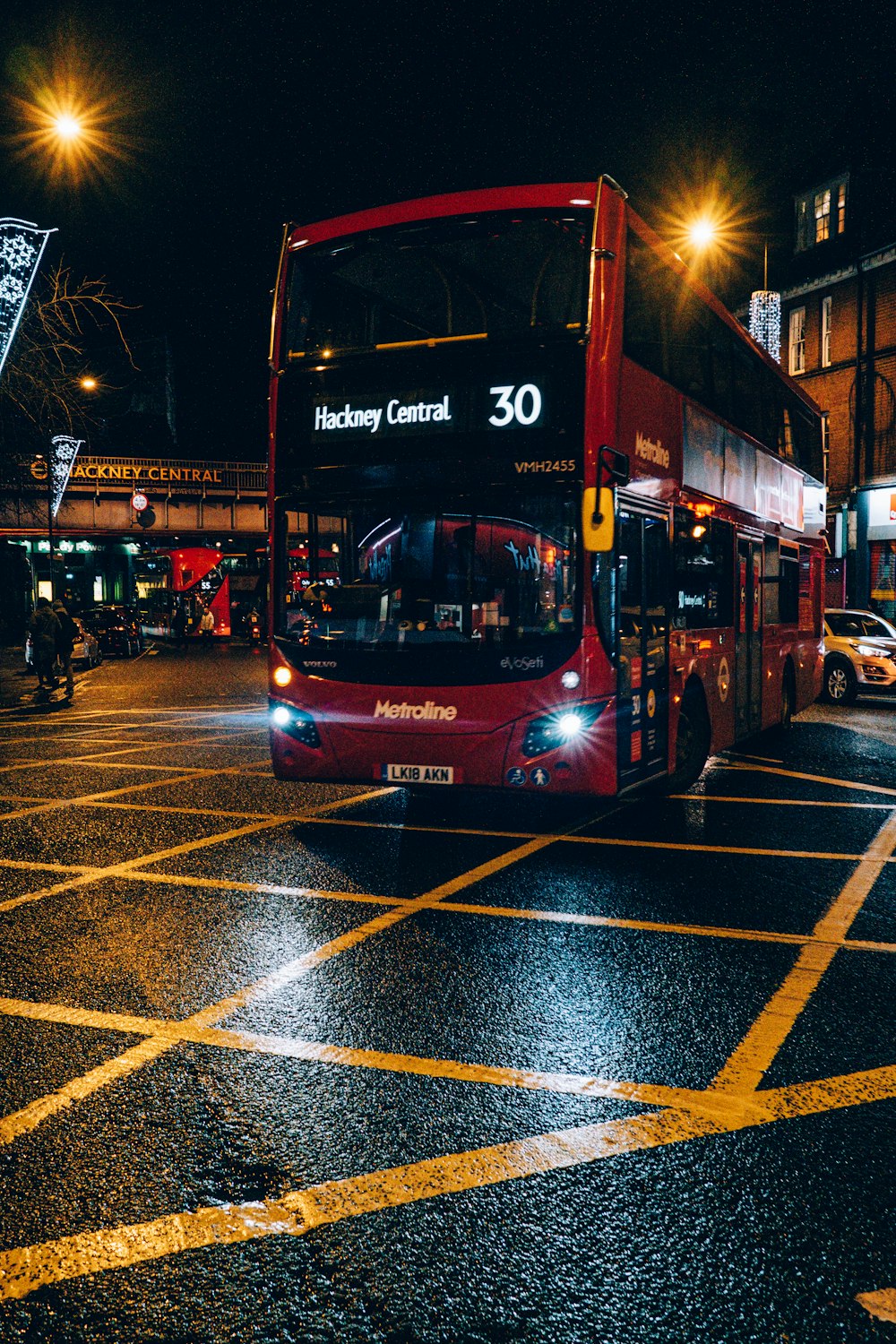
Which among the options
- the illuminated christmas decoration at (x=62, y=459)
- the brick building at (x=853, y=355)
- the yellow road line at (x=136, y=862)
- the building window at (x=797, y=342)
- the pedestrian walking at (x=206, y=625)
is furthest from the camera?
the pedestrian walking at (x=206, y=625)

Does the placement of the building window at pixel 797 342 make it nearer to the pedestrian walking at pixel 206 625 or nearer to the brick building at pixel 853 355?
the brick building at pixel 853 355

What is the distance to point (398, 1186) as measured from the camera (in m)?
3.03

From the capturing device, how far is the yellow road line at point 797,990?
386cm

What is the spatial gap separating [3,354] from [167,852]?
35.8 feet

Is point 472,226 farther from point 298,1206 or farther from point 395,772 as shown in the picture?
point 298,1206

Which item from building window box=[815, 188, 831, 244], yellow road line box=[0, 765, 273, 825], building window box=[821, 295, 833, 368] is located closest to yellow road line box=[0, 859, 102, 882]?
yellow road line box=[0, 765, 273, 825]

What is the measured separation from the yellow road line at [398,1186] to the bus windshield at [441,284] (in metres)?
5.12

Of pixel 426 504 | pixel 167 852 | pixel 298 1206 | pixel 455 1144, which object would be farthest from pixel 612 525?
pixel 298 1206

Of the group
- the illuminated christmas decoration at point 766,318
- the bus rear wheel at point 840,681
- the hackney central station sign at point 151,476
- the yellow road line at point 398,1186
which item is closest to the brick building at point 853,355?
the illuminated christmas decoration at point 766,318

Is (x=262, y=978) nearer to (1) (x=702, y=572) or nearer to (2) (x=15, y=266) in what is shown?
(1) (x=702, y=572)

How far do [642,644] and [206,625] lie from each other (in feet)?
151

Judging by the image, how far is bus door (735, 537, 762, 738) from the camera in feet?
36.9

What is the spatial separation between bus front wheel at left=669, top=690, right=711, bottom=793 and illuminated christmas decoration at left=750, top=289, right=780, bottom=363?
23.8 m

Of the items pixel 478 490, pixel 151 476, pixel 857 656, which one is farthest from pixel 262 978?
pixel 151 476
